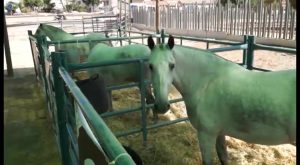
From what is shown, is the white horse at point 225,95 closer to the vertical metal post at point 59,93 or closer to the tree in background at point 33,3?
the vertical metal post at point 59,93

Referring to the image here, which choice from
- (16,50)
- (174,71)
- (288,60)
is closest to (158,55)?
(174,71)

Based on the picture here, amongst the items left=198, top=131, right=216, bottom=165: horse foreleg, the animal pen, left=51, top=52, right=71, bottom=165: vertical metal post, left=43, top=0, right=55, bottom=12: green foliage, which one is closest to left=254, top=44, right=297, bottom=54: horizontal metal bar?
the animal pen

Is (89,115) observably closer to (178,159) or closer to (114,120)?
(178,159)

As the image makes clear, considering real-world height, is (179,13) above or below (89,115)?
Result: above

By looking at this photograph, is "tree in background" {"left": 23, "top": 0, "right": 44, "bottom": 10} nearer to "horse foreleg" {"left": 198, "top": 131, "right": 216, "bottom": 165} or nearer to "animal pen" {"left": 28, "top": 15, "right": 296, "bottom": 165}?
"animal pen" {"left": 28, "top": 15, "right": 296, "bottom": 165}

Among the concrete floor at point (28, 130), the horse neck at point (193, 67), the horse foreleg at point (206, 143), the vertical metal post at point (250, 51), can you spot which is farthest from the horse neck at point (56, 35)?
the horse foreleg at point (206, 143)

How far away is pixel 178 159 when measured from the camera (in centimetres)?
339

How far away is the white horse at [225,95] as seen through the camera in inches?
81.0

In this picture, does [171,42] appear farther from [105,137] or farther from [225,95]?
[105,137]

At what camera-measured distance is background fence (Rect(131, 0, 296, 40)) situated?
1062 cm

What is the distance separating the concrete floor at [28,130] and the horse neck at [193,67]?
6.10 feet

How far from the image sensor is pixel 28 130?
4.41 metres

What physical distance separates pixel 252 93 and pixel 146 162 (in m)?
1.68

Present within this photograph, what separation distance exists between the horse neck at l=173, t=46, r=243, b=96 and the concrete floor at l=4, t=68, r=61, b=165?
6.10 feet
